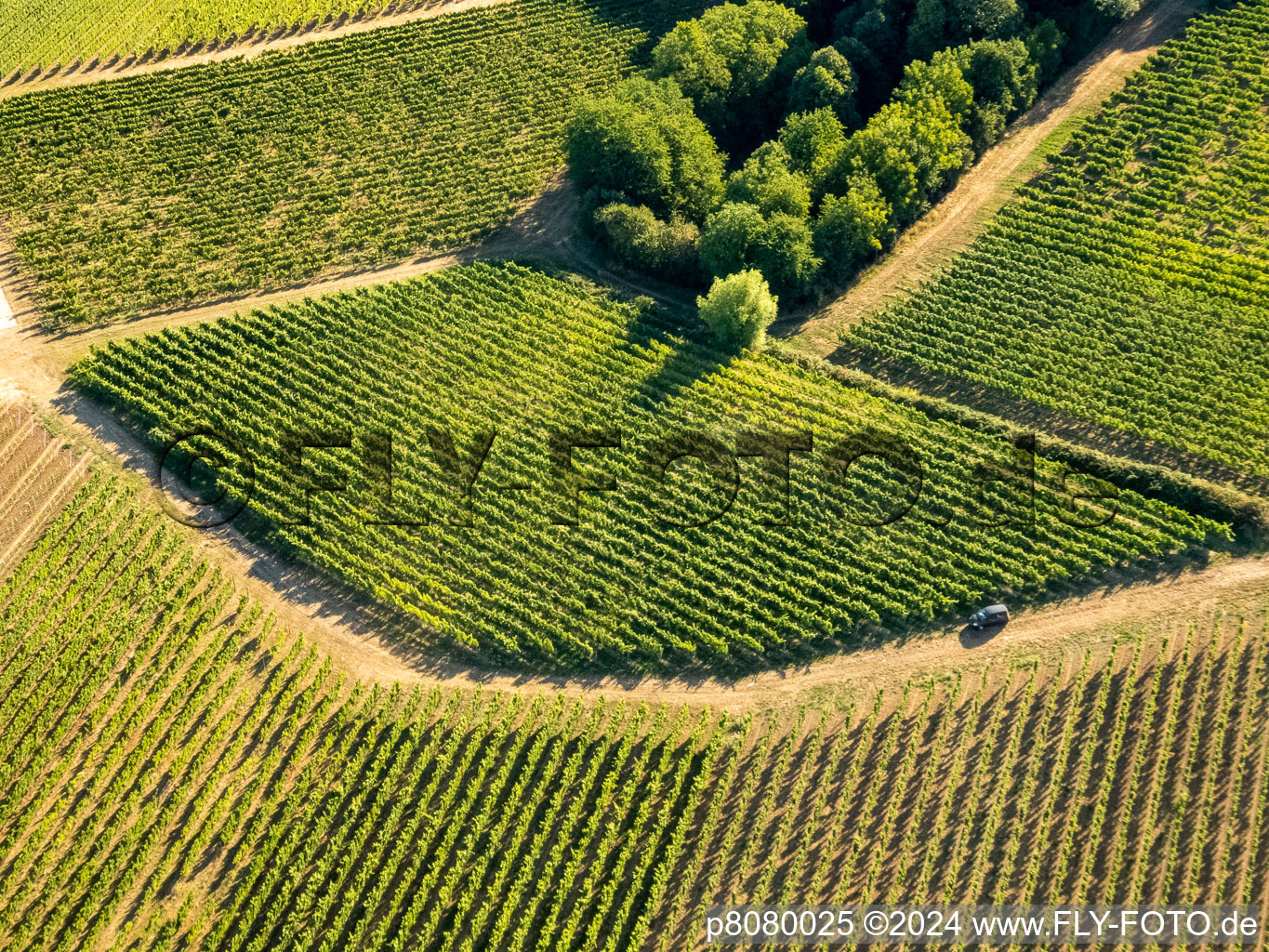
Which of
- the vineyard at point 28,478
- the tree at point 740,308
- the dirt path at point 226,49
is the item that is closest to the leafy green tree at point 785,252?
the tree at point 740,308

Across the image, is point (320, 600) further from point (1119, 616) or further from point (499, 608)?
point (1119, 616)

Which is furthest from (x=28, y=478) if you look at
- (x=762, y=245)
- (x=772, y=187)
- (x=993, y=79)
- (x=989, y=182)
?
(x=993, y=79)

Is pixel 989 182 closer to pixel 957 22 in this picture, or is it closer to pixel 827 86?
pixel 957 22

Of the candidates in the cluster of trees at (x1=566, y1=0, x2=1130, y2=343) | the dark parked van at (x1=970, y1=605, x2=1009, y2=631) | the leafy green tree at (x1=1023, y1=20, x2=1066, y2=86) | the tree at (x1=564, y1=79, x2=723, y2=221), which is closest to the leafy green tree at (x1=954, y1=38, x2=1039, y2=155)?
the cluster of trees at (x1=566, y1=0, x2=1130, y2=343)

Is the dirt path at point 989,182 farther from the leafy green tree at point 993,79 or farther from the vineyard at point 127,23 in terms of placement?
the vineyard at point 127,23

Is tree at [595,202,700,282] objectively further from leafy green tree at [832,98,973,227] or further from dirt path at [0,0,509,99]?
dirt path at [0,0,509,99]

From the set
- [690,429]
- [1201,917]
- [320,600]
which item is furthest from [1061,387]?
[320,600]
